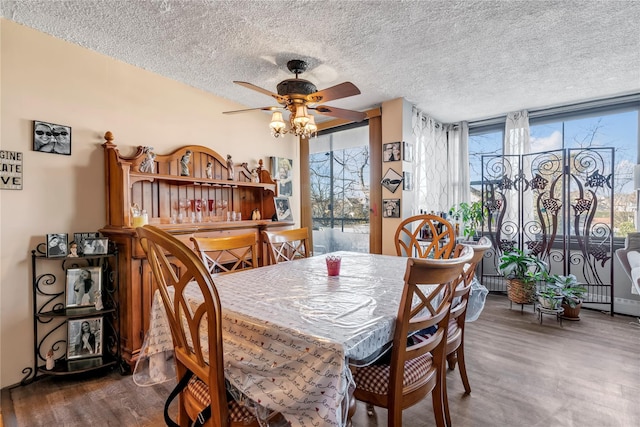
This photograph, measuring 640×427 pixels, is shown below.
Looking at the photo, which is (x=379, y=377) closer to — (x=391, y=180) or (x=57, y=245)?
(x=57, y=245)

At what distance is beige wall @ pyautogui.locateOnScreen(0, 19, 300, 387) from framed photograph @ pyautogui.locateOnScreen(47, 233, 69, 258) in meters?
0.16

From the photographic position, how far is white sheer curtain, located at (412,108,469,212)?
4191 millimetres

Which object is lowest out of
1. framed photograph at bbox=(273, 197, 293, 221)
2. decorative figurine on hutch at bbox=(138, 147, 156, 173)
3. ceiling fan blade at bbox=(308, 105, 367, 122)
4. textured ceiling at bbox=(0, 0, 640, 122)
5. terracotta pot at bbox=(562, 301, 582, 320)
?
terracotta pot at bbox=(562, 301, 582, 320)

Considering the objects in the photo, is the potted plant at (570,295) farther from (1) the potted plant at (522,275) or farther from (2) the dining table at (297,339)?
(2) the dining table at (297,339)

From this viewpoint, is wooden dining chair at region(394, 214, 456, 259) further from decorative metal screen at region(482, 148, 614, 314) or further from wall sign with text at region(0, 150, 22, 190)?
wall sign with text at region(0, 150, 22, 190)

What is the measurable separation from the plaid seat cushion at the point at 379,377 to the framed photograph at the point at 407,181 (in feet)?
8.35

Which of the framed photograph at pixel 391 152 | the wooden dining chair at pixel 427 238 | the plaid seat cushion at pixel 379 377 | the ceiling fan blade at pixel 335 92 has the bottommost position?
the plaid seat cushion at pixel 379 377

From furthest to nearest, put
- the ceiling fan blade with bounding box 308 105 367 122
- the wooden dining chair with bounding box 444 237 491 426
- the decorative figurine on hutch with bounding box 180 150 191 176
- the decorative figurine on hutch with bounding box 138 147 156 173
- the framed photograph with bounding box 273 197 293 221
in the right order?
the framed photograph with bounding box 273 197 293 221 → the decorative figurine on hutch with bounding box 180 150 191 176 → the decorative figurine on hutch with bounding box 138 147 156 173 → the ceiling fan blade with bounding box 308 105 367 122 → the wooden dining chair with bounding box 444 237 491 426

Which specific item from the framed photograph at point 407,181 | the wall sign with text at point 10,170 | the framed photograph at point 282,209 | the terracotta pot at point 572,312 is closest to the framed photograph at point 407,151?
the framed photograph at point 407,181

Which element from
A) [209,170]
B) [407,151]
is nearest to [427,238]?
[407,151]

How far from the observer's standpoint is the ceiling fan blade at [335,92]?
81.4 inches

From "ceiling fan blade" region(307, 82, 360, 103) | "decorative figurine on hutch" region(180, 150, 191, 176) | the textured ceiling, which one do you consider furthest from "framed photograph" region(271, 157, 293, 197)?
"ceiling fan blade" region(307, 82, 360, 103)

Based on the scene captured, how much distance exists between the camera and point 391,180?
3.70 metres

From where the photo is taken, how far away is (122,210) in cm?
242
